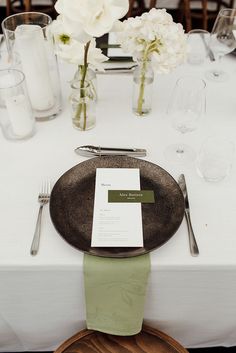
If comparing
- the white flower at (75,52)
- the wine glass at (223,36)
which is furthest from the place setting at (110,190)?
the wine glass at (223,36)

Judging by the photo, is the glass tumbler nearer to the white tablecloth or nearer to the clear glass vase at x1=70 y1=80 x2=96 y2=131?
the white tablecloth

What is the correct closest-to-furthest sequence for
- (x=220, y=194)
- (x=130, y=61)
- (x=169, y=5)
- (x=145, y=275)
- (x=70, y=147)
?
(x=145, y=275)
(x=220, y=194)
(x=70, y=147)
(x=130, y=61)
(x=169, y=5)

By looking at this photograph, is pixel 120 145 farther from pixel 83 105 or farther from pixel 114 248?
pixel 114 248

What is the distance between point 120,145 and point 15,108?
0.29 m

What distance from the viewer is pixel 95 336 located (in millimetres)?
810

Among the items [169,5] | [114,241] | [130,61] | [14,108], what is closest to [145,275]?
[114,241]

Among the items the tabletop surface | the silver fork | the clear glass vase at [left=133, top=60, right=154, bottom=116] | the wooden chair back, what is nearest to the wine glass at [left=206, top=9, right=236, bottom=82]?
the tabletop surface

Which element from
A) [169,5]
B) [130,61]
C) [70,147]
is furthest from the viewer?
[169,5]

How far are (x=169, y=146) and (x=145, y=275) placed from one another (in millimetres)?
390

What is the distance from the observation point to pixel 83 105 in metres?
0.89

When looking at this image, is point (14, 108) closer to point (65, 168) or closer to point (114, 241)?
point (65, 168)

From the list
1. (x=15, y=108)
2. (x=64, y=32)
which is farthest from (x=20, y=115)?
(x=64, y=32)

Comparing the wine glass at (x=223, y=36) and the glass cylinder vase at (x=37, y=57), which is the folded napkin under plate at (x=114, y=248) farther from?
the wine glass at (x=223, y=36)

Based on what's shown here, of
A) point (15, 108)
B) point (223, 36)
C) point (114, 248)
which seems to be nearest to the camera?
point (114, 248)
